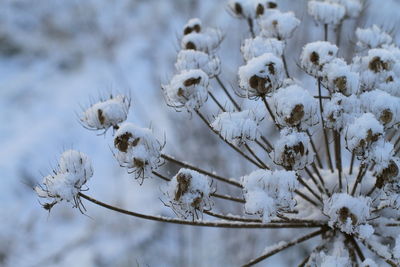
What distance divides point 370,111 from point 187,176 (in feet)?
2.37

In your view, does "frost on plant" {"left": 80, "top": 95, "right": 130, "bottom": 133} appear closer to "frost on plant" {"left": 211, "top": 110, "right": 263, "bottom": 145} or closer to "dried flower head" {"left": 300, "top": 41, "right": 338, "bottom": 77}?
"frost on plant" {"left": 211, "top": 110, "right": 263, "bottom": 145}

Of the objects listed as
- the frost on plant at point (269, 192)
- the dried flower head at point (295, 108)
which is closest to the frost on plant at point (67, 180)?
the frost on plant at point (269, 192)

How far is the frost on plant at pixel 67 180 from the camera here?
1927mm

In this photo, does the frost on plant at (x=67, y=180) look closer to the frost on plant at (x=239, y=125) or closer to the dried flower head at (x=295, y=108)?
the frost on plant at (x=239, y=125)

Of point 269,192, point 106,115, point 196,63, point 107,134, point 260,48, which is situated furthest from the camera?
point 107,134

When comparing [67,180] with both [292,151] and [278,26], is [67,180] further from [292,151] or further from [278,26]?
[278,26]

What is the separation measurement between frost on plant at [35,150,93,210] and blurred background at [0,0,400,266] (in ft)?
7.24

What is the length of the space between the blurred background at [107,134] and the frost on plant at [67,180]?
2208mm

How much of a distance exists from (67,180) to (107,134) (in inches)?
159

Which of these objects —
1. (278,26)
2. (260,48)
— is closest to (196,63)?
(260,48)

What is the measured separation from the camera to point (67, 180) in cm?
193

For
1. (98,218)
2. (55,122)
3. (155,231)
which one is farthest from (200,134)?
Answer: (55,122)

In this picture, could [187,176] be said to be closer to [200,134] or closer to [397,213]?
[397,213]

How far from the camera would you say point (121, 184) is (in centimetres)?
724
